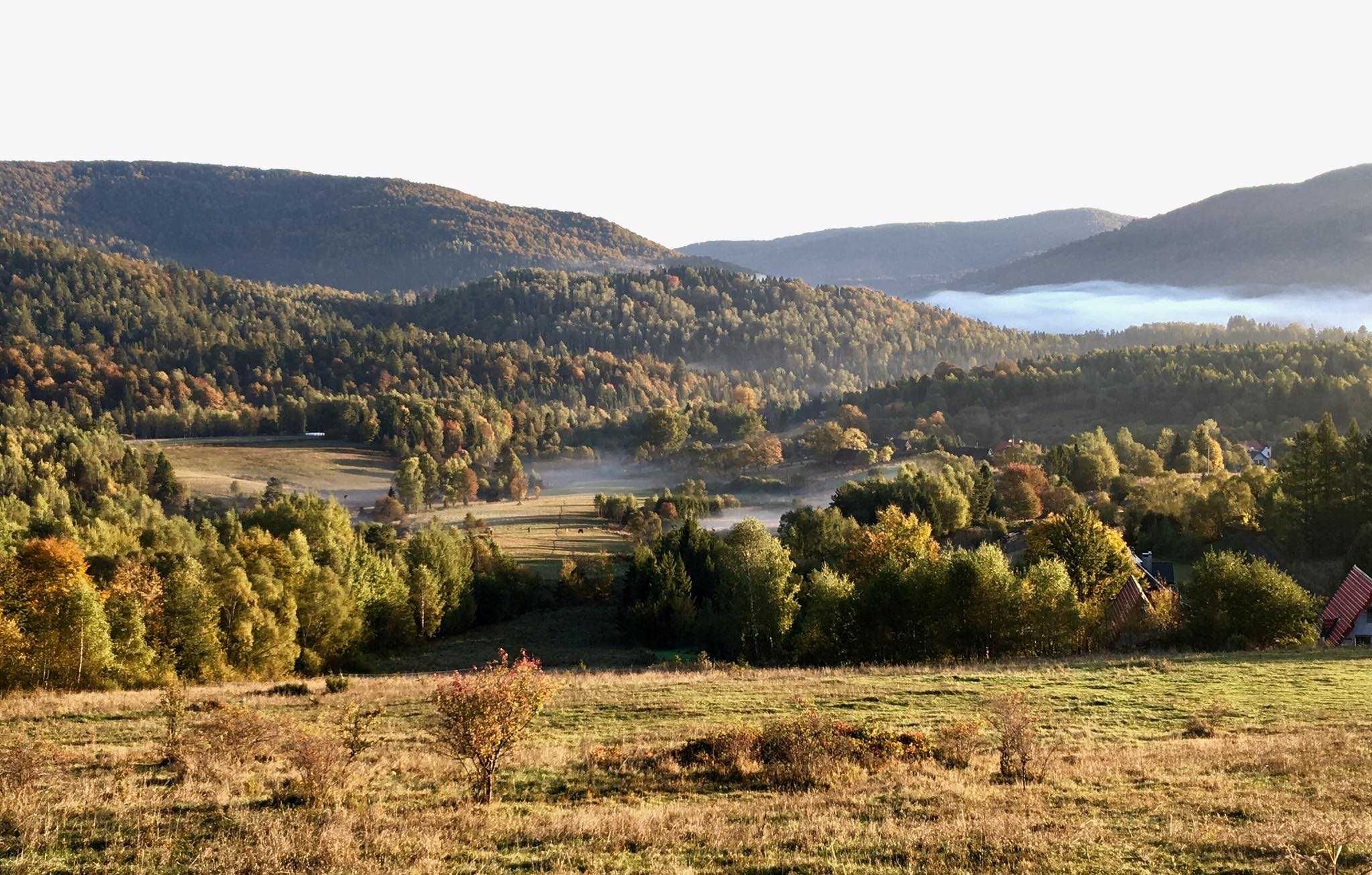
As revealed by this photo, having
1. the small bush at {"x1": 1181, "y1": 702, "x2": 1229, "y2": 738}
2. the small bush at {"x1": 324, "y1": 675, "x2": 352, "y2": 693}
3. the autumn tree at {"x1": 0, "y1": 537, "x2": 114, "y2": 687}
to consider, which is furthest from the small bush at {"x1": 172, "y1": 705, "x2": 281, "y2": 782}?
the autumn tree at {"x1": 0, "y1": 537, "x2": 114, "y2": 687}

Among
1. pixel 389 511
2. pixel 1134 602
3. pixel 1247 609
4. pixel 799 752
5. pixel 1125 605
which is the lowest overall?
pixel 389 511

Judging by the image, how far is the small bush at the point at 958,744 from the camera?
23656mm

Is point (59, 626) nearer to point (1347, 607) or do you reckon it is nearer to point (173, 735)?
point (173, 735)

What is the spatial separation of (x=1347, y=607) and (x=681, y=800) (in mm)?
57472

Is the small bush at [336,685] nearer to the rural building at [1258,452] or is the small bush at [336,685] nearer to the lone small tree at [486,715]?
the lone small tree at [486,715]

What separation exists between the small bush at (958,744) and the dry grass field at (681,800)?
0.55 m

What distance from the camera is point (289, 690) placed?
1587 inches

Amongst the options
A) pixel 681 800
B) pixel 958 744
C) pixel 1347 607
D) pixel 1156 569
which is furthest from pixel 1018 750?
pixel 1156 569

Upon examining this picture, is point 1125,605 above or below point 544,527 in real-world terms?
above

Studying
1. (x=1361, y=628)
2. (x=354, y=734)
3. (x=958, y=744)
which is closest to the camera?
(x=354, y=734)

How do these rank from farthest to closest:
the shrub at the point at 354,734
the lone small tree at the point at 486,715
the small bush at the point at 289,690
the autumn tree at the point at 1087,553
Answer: the autumn tree at the point at 1087,553 → the small bush at the point at 289,690 → the shrub at the point at 354,734 → the lone small tree at the point at 486,715

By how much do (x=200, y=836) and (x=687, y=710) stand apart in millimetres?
18862

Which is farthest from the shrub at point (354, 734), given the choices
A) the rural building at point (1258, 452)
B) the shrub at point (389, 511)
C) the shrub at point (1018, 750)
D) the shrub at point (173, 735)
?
the rural building at point (1258, 452)

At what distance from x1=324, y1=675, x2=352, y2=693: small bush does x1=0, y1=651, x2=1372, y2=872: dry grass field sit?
20.6ft
